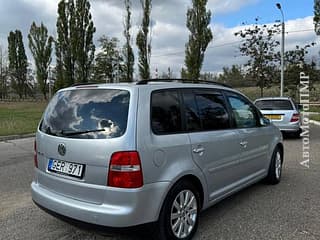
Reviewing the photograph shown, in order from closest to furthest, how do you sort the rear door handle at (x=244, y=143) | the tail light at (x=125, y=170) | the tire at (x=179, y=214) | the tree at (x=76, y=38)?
the tail light at (x=125, y=170) → the tire at (x=179, y=214) → the rear door handle at (x=244, y=143) → the tree at (x=76, y=38)

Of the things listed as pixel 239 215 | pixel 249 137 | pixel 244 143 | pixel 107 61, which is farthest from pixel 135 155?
pixel 107 61

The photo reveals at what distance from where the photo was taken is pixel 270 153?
530cm

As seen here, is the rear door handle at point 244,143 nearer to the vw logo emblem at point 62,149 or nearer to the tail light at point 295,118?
the vw logo emblem at point 62,149

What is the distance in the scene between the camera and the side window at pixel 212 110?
12.3 feet

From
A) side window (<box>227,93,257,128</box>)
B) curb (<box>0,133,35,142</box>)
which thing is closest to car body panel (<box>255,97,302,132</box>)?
side window (<box>227,93,257,128</box>)

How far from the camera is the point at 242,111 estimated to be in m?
4.62

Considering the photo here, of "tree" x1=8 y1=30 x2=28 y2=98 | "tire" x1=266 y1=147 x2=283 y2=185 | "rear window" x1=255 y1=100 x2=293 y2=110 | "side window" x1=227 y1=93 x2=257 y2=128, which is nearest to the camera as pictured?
"side window" x1=227 y1=93 x2=257 y2=128

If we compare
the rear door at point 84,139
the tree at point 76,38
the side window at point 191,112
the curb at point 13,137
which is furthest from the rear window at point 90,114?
the tree at point 76,38

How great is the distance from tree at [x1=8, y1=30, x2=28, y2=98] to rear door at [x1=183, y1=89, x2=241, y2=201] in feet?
195

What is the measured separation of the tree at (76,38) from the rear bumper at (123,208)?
30.3m

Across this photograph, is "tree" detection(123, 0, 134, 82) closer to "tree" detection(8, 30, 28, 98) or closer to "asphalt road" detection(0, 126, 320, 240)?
"asphalt road" detection(0, 126, 320, 240)

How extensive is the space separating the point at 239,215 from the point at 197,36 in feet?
80.4

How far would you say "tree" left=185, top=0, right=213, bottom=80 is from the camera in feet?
88.3

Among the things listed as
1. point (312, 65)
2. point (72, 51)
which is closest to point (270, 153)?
point (312, 65)
